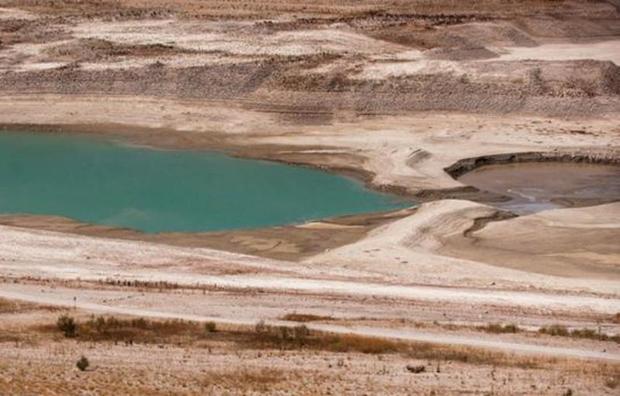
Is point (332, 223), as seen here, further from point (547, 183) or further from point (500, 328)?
point (500, 328)

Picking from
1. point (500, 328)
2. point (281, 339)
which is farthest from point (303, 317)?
point (500, 328)

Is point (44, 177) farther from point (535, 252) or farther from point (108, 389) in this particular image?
point (108, 389)

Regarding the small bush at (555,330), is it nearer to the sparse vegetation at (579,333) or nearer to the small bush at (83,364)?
the sparse vegetation at (579,333)

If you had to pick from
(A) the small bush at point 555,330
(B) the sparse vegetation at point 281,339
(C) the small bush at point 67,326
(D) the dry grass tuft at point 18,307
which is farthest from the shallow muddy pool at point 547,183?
(C) the small bush at point 67,326

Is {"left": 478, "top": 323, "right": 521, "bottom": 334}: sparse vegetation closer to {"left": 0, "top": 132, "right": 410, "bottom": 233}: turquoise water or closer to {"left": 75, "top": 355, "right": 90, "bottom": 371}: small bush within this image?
{"left": 75, "top": 355, "right": 90, "bottom": 371}: small bush

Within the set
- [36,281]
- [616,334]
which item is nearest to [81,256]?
[36,281]

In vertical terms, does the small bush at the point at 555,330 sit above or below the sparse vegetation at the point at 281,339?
below
